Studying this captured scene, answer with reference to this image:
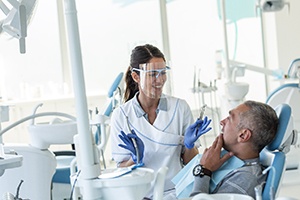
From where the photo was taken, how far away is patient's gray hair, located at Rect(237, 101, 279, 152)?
182cm

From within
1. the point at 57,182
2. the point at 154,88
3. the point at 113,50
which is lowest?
the point at 57,182

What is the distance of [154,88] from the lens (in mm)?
2062

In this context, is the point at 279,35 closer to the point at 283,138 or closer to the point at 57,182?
the point at 57,182

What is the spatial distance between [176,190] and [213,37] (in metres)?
3.91

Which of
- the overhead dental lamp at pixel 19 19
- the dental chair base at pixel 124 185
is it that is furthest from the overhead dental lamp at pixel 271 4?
the dental chair base at pixel 124 185

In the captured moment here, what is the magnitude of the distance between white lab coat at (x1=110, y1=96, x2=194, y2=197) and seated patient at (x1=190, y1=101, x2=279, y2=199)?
10.4 inches

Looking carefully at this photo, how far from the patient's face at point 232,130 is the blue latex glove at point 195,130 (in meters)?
0.10

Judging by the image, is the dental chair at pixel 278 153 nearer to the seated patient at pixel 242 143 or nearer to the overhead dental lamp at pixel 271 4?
the seated patient at pixel 242 143

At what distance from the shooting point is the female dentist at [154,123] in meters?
2.04

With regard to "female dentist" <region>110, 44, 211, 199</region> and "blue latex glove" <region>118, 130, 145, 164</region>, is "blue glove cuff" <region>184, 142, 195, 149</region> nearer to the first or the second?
"female dentist" <region>110, 44, 211, 199</region>

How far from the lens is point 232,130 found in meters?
1.85

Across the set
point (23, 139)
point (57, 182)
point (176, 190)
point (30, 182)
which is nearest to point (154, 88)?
point (176, 190)

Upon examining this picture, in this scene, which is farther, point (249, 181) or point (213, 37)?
point (213, 37)

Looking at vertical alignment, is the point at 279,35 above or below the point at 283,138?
above
